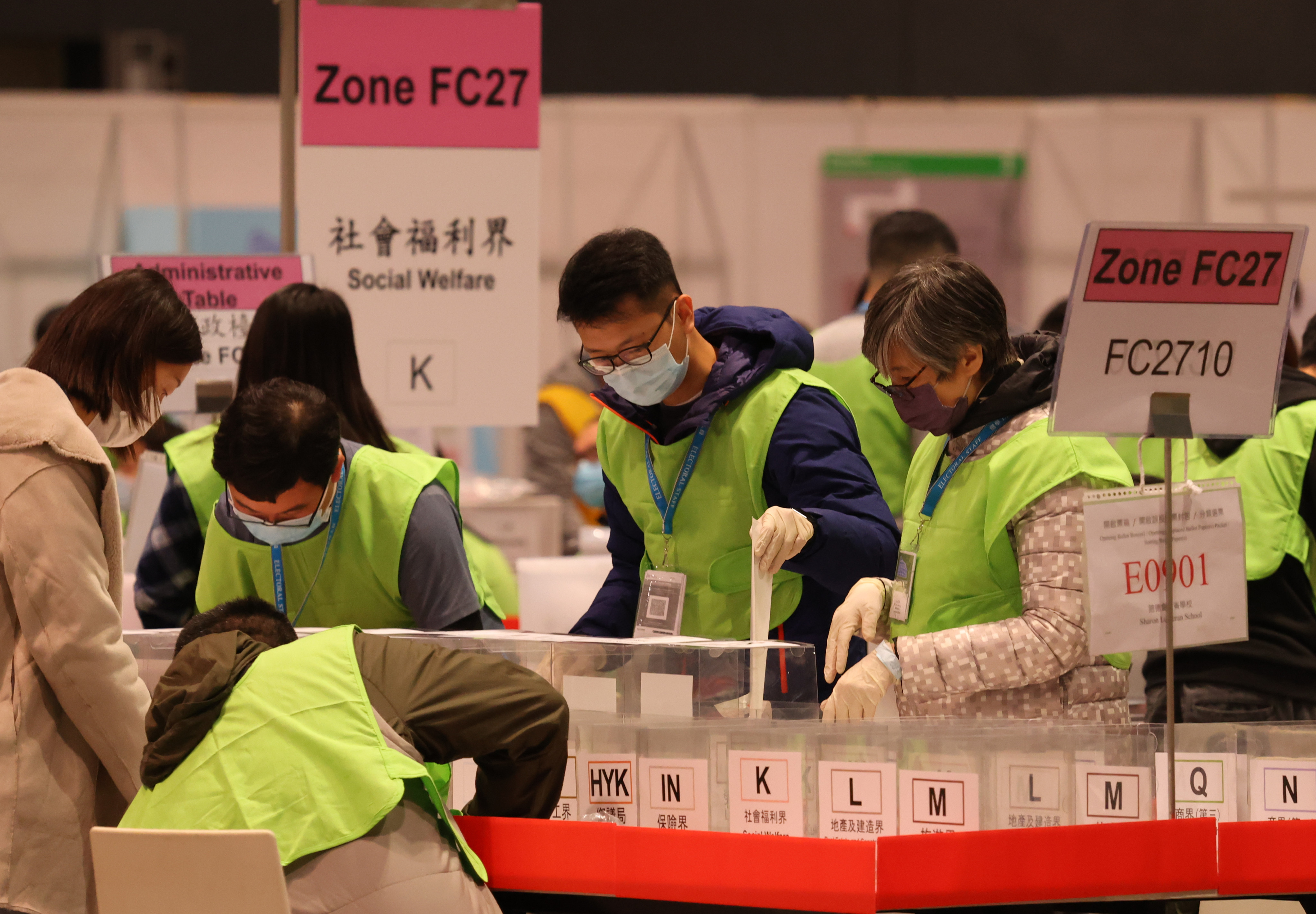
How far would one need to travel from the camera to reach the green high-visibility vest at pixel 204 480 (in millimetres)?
A: 2811

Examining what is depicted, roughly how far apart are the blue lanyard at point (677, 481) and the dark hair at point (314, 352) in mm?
610

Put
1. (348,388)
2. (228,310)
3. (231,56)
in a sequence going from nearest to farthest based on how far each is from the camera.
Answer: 1. (348,388)
2. (228,310)
3. (231,56)

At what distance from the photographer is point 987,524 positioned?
7.08 ft

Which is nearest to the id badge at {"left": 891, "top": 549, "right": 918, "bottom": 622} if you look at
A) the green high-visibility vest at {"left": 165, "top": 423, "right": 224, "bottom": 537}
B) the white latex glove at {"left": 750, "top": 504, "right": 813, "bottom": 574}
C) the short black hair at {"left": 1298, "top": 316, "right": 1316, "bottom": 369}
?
the white latex glove at {"left": 750, "top": 504, "right": 813, "bottom": 574}

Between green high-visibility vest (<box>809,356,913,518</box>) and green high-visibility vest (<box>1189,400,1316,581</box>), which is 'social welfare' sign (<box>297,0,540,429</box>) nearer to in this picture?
green high-visibility vest (<box>809,356,913,518</box>)

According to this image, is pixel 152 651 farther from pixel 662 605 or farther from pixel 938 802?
pixel 938 802

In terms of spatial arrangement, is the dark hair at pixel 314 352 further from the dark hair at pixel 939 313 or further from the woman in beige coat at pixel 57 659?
the dark hair at pixel 939 313

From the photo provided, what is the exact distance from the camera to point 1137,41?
8.70m

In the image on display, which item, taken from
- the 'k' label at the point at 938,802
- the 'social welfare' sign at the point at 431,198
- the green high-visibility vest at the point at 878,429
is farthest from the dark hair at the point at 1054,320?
the 'k' label at the point at 938,802

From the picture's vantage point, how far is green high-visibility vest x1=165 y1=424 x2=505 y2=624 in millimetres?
2811

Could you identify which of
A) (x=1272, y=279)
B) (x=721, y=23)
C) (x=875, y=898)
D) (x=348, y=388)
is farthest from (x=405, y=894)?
(x=721, y=23)

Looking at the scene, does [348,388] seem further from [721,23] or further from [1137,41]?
[1137,41]

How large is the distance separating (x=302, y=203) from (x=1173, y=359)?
2.61 metres

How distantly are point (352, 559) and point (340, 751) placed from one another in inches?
28.7
